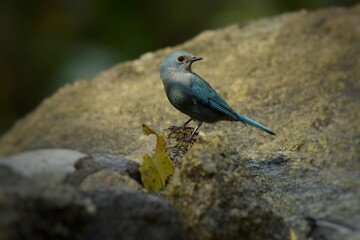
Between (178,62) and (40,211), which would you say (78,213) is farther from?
(178,62)

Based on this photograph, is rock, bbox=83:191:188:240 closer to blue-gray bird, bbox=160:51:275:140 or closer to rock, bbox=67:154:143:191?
rock, bbox=67:154:143:191

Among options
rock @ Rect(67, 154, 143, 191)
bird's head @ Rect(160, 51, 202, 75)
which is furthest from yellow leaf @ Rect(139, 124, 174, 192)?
bird's head @ Rect(160, 51, 202, 75)

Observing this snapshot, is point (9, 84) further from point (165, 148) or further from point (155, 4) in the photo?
point (165, 148)

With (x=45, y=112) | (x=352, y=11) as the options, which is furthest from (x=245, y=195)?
(x=352, y=11)

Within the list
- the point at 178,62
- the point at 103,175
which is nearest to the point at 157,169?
the point at 103,175

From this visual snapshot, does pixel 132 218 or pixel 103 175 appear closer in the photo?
pixel 132 218

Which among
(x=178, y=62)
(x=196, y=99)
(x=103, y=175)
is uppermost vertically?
(x=178, y=62)
